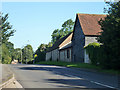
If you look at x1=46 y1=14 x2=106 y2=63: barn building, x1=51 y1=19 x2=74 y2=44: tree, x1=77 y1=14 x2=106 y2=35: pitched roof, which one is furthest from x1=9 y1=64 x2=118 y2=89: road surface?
x1=51 y1=19 x2=74 y2=44: tree

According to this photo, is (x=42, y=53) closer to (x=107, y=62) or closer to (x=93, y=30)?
(x=93, y=30)

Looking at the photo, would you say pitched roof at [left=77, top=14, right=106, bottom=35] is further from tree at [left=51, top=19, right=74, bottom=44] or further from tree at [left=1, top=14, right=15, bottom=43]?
tree at [left=51, top=19, right=74, bottom=44]

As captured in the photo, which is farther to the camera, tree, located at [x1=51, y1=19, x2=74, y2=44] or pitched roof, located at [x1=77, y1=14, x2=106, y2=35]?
tree, located at [x1=51, y1=19, x2=74, y2=44]

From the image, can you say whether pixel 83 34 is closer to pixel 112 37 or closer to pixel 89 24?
pixel 89 24

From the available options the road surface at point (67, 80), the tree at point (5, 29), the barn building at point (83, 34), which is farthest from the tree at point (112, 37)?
the tree at point (5, 29)

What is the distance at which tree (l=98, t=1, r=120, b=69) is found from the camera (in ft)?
55.7

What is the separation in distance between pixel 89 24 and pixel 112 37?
21992 millimetres

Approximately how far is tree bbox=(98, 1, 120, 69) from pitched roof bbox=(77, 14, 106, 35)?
18192 millimetres

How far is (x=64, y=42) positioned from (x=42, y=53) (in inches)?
1331

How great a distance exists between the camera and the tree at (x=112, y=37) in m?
17.0

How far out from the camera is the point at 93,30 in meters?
37.8

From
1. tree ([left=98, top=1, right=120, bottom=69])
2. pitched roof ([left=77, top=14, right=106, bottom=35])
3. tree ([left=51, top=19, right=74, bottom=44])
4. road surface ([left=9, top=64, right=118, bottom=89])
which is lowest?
road surface ([left=9, top=64, right=118, bottom=89])

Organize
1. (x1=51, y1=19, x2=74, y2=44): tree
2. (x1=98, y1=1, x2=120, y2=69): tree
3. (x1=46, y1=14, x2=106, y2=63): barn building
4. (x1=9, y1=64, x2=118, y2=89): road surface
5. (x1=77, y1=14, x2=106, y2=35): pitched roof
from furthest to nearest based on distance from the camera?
1. (x1=51, y1=19, x2=74, y2=44): tree
2. (x1=77, y1=14, x2=106, y2=35): pitched roof
3. (x1=46, y1=14, x2=106, y2=63): barn building
4. (x1=98, y1=1, x2=120, y2=69): tree
5. (x1=9, y1=64, x2=118, y2=89): road surface

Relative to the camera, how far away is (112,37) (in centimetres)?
1730
